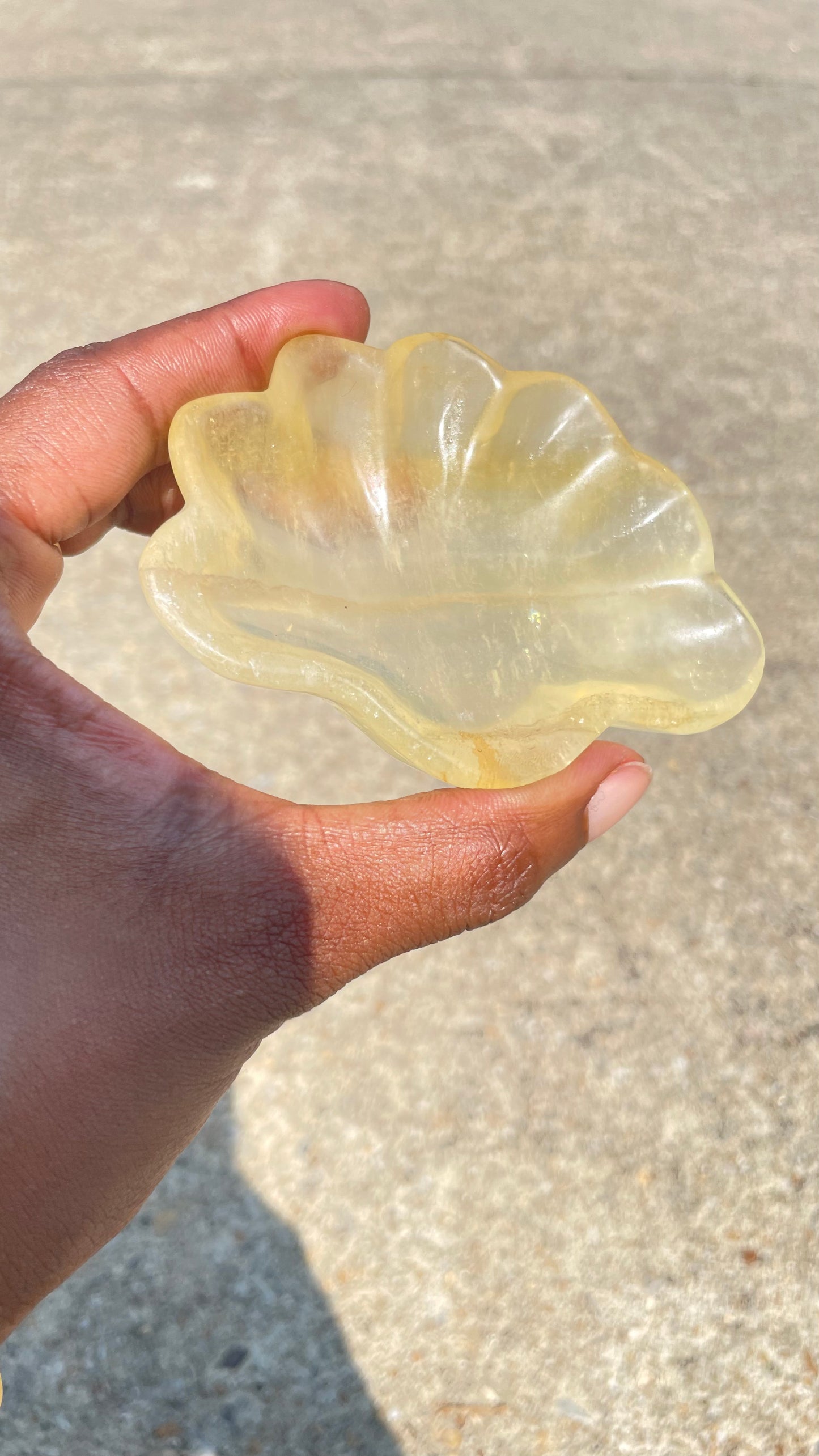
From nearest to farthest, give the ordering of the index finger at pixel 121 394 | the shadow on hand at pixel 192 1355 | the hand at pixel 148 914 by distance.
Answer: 1. the hand at pixel 148 914
2. the index finger at pixel 121 394
3. the shadow on hand at pixel 192 1355

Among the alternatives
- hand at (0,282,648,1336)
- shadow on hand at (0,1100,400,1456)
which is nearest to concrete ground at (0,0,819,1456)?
shadow on hand at (0,1100,400,1456)

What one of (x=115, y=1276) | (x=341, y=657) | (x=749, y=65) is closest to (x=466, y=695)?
(x=341, y=657)

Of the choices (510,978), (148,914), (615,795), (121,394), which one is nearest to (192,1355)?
(510,978)

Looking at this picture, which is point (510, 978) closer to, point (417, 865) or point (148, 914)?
point (417, 865)

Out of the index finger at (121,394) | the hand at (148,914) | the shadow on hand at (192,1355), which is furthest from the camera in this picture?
the shadow on hand at (192,1355)

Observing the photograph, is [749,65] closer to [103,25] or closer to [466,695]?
[103,25]

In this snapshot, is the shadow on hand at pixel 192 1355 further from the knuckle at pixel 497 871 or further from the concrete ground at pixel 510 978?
the knuckle at pixel 497 871

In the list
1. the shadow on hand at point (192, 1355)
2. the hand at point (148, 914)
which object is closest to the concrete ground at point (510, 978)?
the shadow on hand at point (192, 1355)

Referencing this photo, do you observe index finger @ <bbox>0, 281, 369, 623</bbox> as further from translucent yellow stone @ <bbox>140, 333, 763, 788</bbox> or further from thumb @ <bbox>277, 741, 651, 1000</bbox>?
thumb @ <bbox>277, 741, 651, 1000</bbox>
